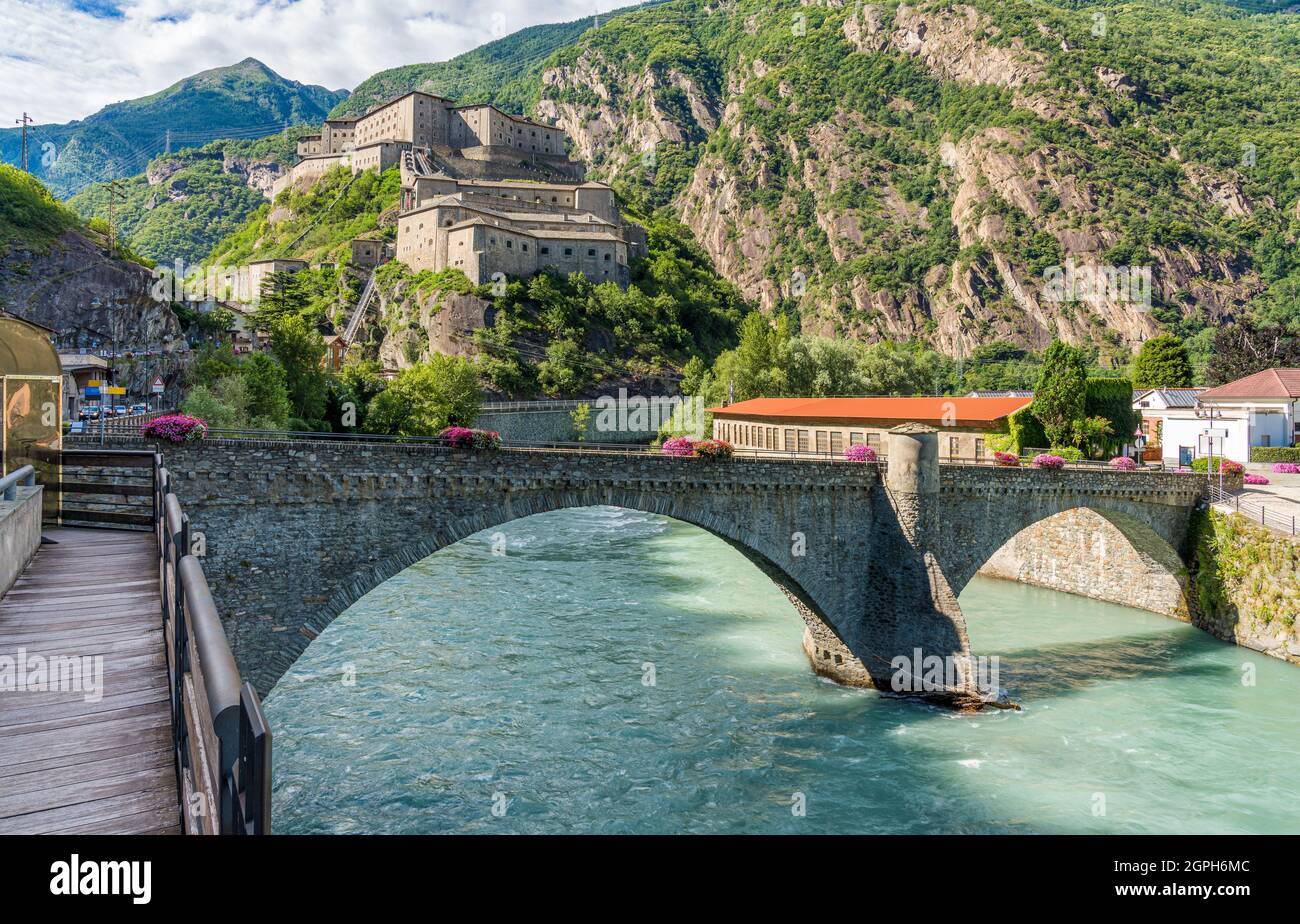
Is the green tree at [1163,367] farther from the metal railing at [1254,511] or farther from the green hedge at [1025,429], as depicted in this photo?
the metal railing at [1254,511]

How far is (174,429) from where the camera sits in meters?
17.6

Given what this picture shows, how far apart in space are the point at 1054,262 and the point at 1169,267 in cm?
2070

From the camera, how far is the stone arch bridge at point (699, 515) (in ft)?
60.7

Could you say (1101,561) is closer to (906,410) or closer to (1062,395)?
(1062,395)

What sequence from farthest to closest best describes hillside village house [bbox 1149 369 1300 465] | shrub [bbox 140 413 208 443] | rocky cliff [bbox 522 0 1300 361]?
rocky cliff [bbox 522 0 1300 361] → hillside village house [bbox 1149 369 1300 465] → shrub [bbox 140 413 208 443]

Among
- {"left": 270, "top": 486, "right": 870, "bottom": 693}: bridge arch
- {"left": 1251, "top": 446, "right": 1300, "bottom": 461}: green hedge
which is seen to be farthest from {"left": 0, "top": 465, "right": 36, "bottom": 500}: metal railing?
{"left": 1251, "top": 446, "right": 1300, "bottom": 461}: green hedge

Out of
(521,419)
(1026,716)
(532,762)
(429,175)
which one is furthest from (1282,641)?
(429,175)

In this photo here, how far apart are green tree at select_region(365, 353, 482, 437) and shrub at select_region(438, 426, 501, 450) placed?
1939 inches

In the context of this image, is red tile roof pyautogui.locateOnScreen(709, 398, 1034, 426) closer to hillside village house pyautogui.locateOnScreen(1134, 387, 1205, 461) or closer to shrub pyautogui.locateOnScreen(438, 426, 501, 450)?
hillside village house pyautogui.locateOnScreen(1134, 387, 1205, 461)

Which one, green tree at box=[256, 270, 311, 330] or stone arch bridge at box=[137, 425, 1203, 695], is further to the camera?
green tree at box=[256, 270, 311, 330]

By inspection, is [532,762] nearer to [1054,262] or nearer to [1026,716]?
[1026,716]

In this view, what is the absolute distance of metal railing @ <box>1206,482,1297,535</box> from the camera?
34938 millimetres

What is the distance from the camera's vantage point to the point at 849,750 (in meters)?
23.7
